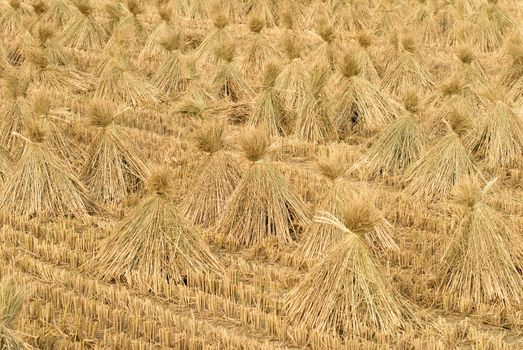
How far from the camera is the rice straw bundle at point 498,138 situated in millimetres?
7262

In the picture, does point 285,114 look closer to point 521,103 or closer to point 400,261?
point 521,103

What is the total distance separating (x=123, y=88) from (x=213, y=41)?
6.27ft

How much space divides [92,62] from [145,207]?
5700 mm

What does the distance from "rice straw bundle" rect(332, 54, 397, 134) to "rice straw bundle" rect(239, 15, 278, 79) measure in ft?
6.50

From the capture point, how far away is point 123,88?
907cm

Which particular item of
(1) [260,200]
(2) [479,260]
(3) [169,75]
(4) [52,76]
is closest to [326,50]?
(3) [169,75]

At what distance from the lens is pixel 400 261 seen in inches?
218

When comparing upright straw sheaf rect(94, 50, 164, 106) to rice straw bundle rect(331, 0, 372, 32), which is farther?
rice straw bundle rect(331, 0, 372, 32)

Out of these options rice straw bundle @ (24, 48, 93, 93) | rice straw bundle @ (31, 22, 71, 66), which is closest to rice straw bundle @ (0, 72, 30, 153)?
rice straw bundle @ (24, 48, 93, 93)

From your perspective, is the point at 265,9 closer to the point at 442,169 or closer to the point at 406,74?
the point at 406,74

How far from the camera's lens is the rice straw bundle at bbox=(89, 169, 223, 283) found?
5.34 m

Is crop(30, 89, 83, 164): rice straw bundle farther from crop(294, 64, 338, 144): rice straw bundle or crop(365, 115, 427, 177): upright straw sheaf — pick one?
crop(365, 115, 427, 177): upright straw sheaf

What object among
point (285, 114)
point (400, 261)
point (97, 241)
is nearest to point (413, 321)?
point (400, 261)

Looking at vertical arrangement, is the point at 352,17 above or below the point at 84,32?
above
